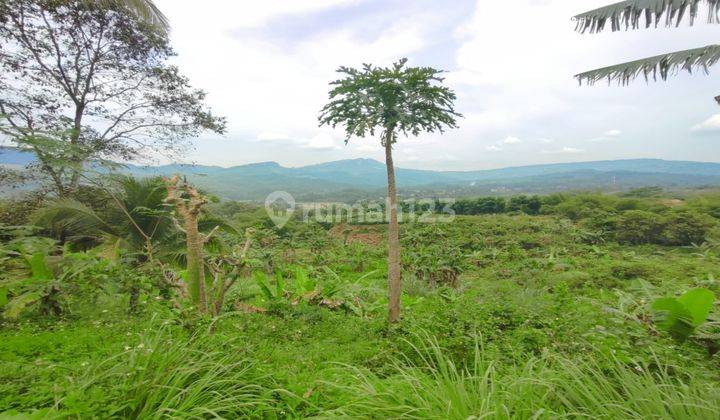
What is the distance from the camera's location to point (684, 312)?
119 inches

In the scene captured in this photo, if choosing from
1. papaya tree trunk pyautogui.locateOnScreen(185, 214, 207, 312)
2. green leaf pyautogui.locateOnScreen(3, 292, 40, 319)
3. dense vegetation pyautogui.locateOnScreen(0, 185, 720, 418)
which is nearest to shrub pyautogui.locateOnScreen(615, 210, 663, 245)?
dense vegetation pyautogui.locateOnScreen(0, 185, 720, 418)

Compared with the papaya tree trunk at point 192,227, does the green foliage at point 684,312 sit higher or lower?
lower

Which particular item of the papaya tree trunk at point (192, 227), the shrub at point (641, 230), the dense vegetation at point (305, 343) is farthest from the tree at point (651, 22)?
the shrub at point (641, 230)

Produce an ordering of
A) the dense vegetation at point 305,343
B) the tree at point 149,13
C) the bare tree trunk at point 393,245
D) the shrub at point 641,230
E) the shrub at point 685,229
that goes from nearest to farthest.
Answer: the dense vegetation at point 305,343
the bare tree trunk at point 393,245
the tree at point 149,13
the shrub at point 685,229
the shrub at point 641,230

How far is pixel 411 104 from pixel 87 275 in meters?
4.01

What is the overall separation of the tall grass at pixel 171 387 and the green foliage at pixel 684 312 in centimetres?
335

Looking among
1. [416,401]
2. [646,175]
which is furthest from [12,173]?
[646,175]

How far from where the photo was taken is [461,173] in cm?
14138

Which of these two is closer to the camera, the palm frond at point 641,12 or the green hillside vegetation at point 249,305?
the green hillside vegetation at point 249,305

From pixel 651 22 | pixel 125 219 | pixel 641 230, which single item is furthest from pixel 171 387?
pixel 641 230

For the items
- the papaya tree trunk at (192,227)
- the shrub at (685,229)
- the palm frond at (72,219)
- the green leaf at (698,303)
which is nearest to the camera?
the green leaf at (698,303)

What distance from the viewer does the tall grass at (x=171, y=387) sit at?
1664mm

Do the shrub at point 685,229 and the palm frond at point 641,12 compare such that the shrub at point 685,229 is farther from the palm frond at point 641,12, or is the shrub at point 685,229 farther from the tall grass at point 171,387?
the tall grass at point 171,387

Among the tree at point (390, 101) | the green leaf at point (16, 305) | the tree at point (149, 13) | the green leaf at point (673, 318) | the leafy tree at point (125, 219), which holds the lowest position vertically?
the green leaf at point (673, 318)
